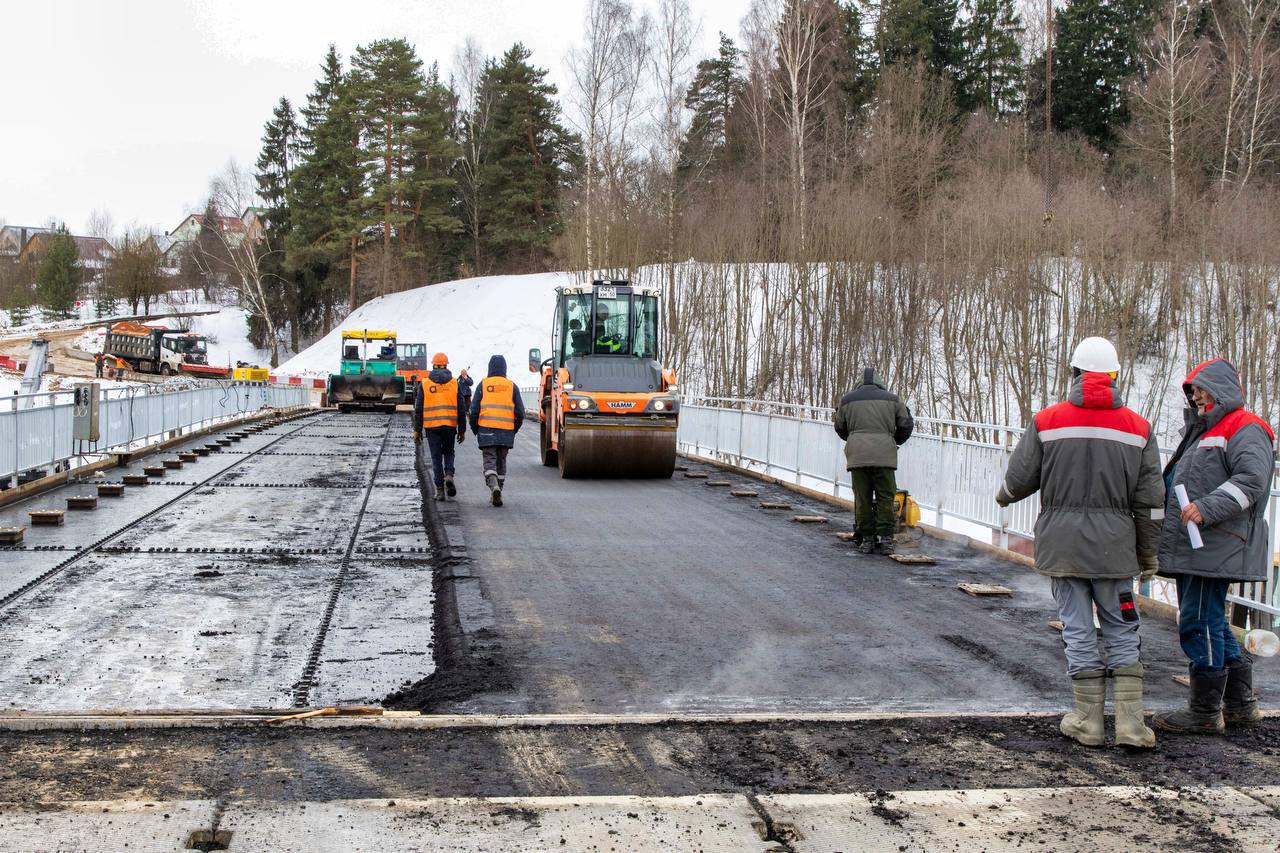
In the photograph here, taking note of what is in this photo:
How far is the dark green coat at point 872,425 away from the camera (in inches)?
461

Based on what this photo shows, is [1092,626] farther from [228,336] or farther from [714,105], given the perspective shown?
[228,336]

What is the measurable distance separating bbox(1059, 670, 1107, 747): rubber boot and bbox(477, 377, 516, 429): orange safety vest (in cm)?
1070

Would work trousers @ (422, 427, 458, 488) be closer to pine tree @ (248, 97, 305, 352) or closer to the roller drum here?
the roller drum

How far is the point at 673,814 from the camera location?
4418mm

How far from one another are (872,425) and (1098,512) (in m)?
6.22

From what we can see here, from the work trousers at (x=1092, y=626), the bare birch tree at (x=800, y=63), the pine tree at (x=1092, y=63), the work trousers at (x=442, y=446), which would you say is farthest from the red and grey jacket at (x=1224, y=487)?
the pine tree at (x=1092, y=63)

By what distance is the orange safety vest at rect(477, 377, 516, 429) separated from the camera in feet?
50.7

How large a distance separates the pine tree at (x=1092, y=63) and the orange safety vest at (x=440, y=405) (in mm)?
49774

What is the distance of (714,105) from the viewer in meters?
70.3

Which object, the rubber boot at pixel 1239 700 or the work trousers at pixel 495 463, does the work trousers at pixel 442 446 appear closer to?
the work trousers at pixel 495 463

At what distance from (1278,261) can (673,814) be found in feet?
113

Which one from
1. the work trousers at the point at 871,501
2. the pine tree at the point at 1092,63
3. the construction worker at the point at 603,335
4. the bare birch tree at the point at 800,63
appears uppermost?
the pine tree at the point at 1092,63

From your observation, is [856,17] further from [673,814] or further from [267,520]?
[673,814]

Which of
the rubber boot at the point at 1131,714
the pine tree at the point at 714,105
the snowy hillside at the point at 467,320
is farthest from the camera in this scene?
the snowy hillside at the point at 467,320
